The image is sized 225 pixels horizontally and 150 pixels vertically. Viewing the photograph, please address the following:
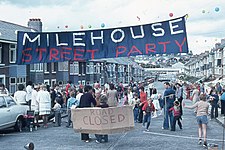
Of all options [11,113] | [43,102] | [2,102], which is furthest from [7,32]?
[11,113]

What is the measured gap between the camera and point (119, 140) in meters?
14.5

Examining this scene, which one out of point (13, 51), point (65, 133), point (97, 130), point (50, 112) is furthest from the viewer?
point (13, 51)

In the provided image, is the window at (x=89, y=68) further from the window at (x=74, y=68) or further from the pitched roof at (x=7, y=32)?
the pitched roof at (x=7, y=32)

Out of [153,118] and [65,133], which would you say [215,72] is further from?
[65,133]

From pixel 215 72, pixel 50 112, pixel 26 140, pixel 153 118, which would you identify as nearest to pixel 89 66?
pixel 215 72

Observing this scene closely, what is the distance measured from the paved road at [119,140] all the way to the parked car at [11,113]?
0.43 m

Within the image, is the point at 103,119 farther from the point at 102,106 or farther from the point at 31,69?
the point at 31,69

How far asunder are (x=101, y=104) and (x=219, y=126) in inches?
324

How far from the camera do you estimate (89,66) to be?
61.1m

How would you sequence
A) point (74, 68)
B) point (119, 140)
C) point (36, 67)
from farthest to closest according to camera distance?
point (74, 68)
point (36, 67)
point (119, 140)

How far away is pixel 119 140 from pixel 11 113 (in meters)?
4.64

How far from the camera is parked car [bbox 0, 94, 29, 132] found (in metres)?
15.7

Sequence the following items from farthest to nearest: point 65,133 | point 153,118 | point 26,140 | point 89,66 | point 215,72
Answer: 1. point 215,72
2. point 89,66
3. point 153,118
4. point 65,133
5. point 26,140

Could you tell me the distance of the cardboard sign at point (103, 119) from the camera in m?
12.9
